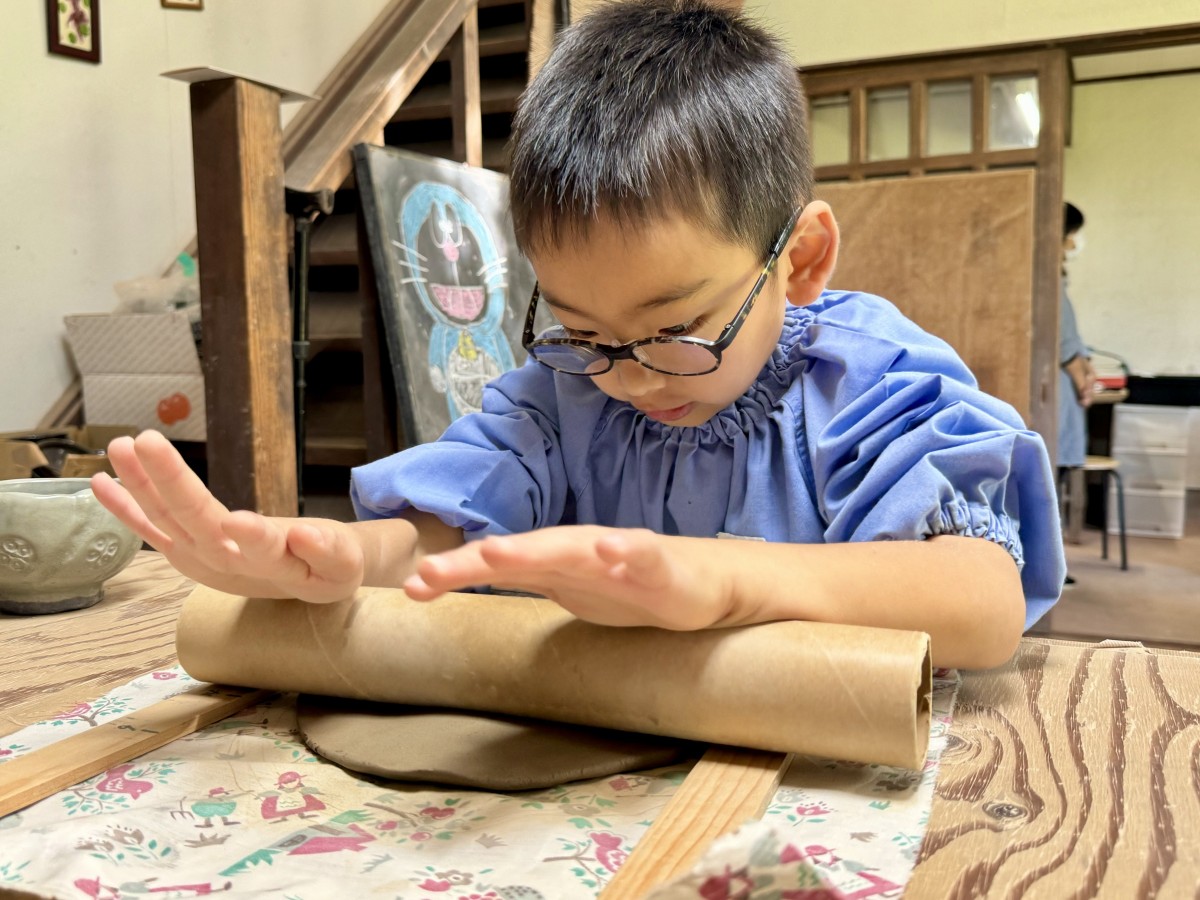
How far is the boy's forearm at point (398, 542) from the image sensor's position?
817 millimetres

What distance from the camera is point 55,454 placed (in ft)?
7.56

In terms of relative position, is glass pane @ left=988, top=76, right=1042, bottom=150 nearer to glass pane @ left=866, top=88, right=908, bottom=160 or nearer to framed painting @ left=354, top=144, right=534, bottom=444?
glass pane @ left=866, top=88, right=908, bottom=160

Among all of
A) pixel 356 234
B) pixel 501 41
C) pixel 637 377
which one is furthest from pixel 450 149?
pixel 637 377

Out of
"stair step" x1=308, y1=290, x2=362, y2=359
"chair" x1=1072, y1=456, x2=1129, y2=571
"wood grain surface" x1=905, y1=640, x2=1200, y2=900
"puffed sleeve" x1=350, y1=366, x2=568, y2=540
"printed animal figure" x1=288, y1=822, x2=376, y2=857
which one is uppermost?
"stair step" x1=308, y1=290, x2=362, y2=359

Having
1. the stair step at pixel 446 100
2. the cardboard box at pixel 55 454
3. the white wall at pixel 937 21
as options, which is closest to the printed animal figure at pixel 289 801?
the cardboard box at pixel 55 454

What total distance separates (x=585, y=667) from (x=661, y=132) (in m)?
0.42

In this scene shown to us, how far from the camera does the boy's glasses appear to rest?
0.78 metres

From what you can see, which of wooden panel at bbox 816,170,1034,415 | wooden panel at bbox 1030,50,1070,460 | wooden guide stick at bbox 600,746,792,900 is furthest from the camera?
wooden panel at bbox 1030,50,1070,460

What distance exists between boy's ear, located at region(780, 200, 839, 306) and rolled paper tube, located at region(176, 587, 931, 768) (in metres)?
0.41

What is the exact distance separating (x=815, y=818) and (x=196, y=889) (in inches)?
11.9

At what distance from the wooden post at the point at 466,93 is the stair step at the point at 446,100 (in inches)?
8.5

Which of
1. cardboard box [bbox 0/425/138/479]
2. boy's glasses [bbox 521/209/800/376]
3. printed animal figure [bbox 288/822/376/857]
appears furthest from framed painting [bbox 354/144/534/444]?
printed animal figure [bbox 288/822/376/857]

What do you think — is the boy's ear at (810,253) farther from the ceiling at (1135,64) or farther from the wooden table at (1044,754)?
the ceiling at (1135,64)

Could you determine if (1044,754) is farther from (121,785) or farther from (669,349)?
(121,785)
